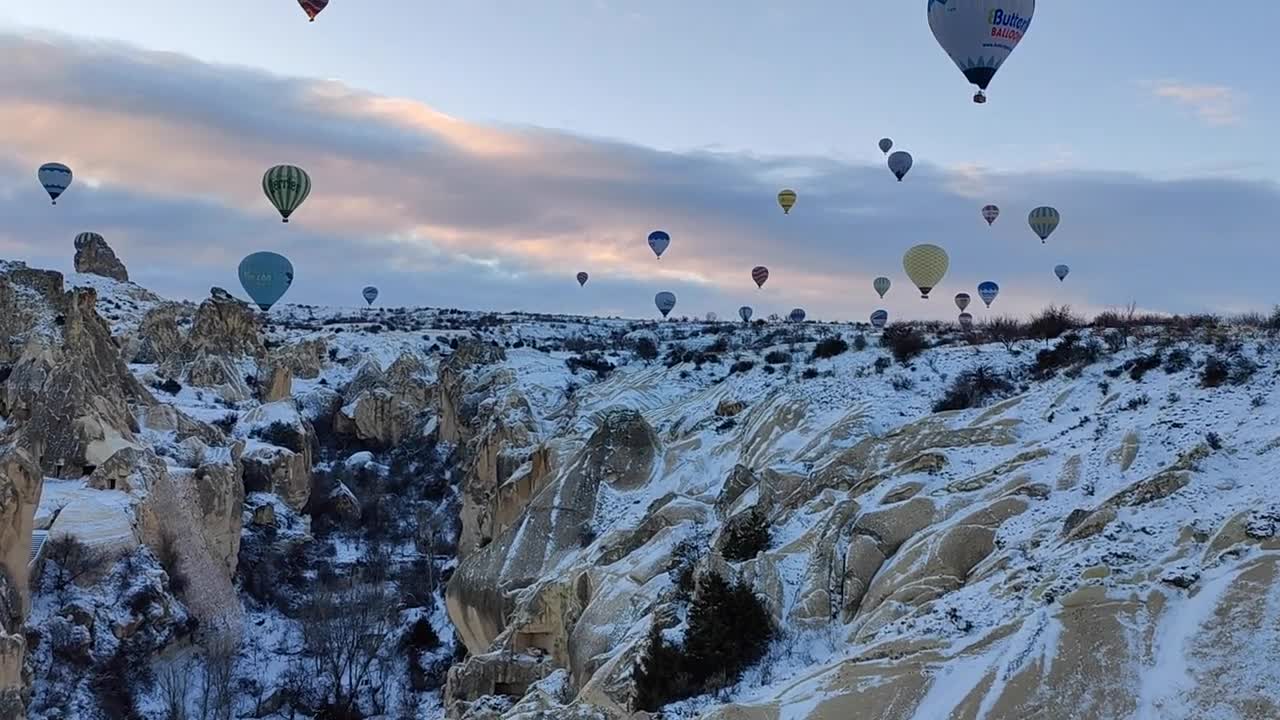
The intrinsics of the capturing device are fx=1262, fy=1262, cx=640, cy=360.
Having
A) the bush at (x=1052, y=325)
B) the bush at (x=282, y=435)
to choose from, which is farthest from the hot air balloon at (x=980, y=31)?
the bush at (x=282, y=435)

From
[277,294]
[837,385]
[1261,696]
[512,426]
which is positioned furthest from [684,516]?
[277,294]

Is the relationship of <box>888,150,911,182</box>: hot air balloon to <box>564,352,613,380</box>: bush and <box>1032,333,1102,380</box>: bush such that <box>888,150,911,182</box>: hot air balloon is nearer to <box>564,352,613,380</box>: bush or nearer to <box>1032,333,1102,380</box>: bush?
<box>564,352,613,380</box>: bush

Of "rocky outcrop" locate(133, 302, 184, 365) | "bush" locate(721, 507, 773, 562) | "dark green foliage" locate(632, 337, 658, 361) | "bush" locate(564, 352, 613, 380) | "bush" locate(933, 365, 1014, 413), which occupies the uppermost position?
"rocky outcrop" locate(133, 302, 184, 365)

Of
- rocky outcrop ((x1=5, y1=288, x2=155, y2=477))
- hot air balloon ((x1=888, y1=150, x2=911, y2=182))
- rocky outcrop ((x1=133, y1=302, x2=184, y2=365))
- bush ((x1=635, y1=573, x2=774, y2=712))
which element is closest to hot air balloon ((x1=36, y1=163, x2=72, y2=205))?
rocky outcrop ((x1=133, y1=302, x2=184, y2=365))

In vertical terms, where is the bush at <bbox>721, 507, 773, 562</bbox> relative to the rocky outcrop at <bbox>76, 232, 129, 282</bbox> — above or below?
below

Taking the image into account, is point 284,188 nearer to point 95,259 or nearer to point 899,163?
point 899,163

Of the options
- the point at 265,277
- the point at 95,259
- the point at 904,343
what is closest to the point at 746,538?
the point at 904,343

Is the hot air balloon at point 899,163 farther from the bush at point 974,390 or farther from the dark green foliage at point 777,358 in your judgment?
the bush at point 974,390
